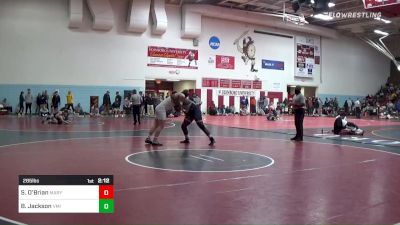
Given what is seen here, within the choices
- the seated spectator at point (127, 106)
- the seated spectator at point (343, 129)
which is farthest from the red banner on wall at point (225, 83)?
the seated spectator at point (343, 129)

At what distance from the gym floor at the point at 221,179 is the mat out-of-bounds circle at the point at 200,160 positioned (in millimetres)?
21

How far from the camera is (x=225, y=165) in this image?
802cm

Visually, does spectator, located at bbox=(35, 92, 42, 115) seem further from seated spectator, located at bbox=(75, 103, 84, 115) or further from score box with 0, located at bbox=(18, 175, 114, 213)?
score box with 0, located at bbox=(18, 175, 114, 213)

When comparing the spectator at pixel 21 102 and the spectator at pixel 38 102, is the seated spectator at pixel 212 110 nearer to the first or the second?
the spectator at pixel 38 102

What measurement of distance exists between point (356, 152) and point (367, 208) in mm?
5853

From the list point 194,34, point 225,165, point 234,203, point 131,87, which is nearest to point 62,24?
point 131,87

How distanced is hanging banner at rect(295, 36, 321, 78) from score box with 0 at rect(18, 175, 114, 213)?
118 ft

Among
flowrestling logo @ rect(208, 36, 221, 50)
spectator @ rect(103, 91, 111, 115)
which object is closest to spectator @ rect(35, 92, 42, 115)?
spectator @ rect(103, 91, 111, 115)

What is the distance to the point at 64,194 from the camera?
4.03m

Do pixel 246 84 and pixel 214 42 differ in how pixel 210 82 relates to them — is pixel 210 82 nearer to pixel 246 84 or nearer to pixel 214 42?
pixel 214 42

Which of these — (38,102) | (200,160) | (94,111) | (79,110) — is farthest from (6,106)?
(200,160)

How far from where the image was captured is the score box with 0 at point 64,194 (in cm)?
402

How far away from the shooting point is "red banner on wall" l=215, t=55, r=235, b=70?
1326 inches

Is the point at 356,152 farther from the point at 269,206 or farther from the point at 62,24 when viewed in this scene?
the point at 62,24
